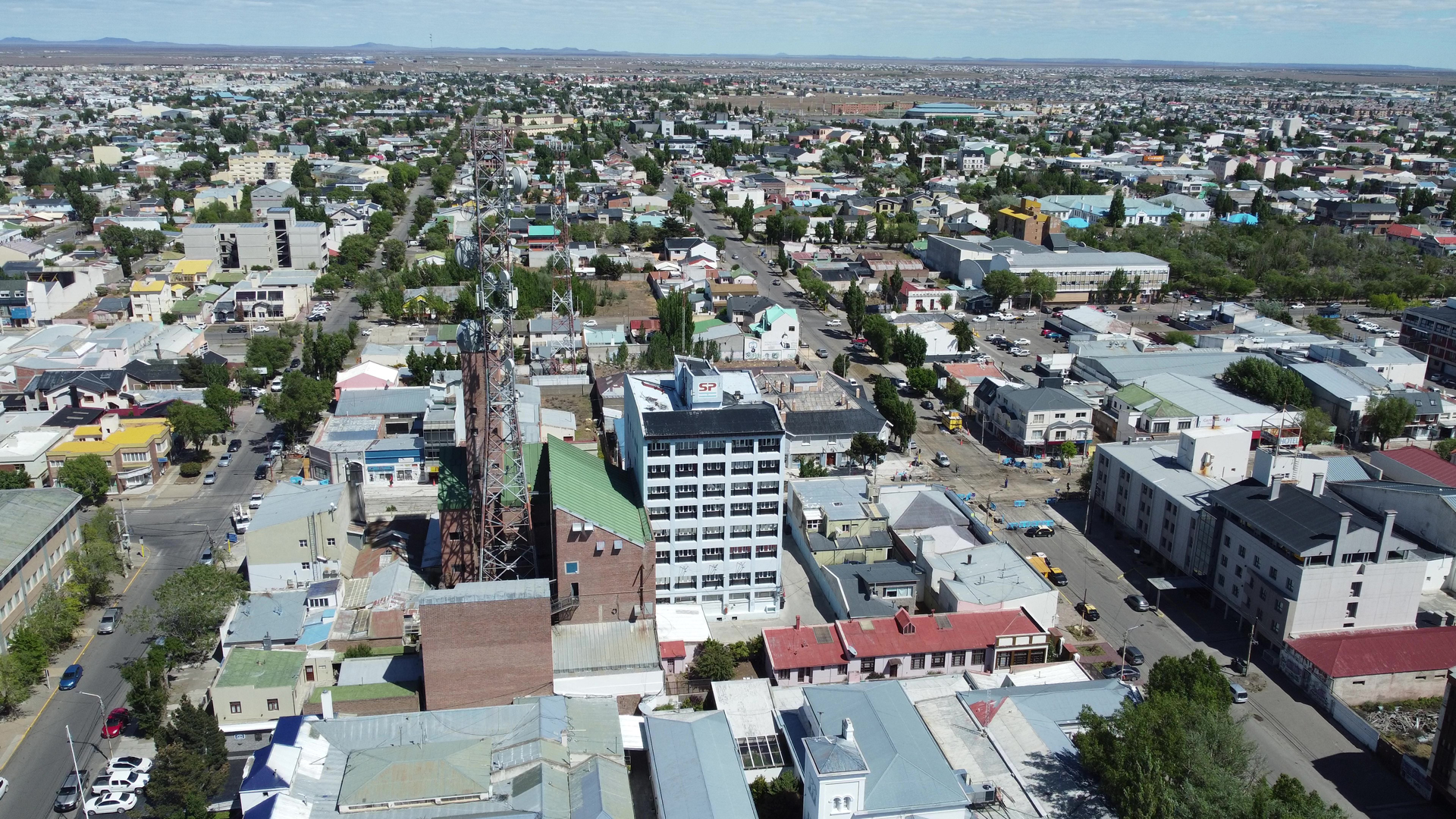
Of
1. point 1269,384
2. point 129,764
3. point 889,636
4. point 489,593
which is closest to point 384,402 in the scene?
point 489,593

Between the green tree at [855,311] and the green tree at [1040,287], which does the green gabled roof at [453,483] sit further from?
the green tree at [1040,287]

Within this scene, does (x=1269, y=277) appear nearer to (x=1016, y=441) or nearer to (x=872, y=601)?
(x=1016, y=441)

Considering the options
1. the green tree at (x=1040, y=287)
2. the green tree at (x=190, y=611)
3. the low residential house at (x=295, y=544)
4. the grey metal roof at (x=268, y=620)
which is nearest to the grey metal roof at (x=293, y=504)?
the low residential house at (x=295, y=544)

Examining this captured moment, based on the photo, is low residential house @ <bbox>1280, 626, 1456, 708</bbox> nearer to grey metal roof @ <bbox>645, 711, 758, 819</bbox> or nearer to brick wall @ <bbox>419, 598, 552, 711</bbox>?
grey metal roof @ <bbox>645, 711, 758, 819</bbox>

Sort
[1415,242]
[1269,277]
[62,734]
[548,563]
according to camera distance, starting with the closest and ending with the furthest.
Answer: [62,734] → [548,563] → [1269,277] → [1415,242]

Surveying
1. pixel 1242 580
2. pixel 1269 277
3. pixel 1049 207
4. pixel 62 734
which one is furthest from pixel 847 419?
pixel 1049 207

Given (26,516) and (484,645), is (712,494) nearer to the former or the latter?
(484,645)

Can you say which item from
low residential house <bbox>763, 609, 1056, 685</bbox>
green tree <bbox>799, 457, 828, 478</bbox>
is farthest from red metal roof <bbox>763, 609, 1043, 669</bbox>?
green tree <bbox>799, 457, 828, 478</bbox>
